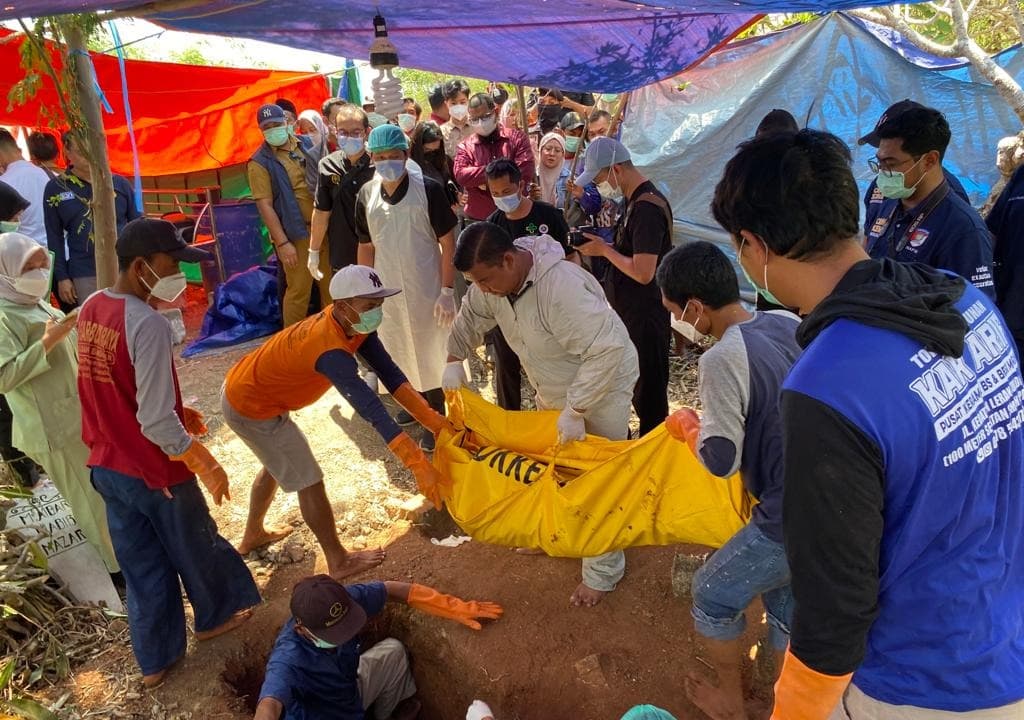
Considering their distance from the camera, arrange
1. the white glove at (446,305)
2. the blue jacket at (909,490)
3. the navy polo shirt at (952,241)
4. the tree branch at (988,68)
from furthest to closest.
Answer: the tree branch at (988,68), the white glove at (446,305), the navy polo shirt at (952,241), the blue jacket at (909,490)

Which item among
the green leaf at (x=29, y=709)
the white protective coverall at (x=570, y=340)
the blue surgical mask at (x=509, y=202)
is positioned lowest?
the green leaf at (x=29, y=709)

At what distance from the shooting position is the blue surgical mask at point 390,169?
4.09 m

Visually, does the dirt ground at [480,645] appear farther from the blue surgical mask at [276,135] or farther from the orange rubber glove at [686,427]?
the blue surgical mask at [276,135]

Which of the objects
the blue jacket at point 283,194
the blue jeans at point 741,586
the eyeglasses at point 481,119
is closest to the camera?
the blue jeans at point 741,586

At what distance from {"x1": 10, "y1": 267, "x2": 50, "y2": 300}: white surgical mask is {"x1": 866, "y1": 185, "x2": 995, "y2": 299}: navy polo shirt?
3642mm

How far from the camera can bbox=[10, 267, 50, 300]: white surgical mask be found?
3123 millimetres

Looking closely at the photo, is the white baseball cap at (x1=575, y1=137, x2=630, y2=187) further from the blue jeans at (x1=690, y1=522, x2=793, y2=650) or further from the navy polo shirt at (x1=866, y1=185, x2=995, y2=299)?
the blue jeans at (x1=690, y1=522, x2=793, y2=650)

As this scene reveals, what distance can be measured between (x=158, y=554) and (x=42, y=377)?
1.11 m

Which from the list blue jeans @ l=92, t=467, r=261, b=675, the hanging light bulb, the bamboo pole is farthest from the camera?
the hanging light bulb

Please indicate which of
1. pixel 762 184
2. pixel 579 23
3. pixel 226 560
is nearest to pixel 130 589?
pixel 226 560

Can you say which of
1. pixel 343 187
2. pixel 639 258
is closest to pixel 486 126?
pixel 343 187

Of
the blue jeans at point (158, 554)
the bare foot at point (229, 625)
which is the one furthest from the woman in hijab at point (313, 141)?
the bare foot at point (229, 625)

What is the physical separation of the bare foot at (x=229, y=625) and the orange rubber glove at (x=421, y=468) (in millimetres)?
1134

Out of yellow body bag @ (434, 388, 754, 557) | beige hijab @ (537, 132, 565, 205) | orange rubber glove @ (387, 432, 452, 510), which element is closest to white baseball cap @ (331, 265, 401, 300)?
orange rubber glove @ (387, 432, 452, 510)
